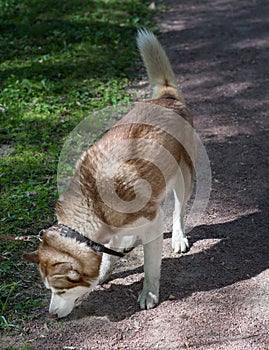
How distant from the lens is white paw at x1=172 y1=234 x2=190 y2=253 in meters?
4.68

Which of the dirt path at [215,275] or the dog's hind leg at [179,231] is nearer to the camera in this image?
the dirt path at [215,275]

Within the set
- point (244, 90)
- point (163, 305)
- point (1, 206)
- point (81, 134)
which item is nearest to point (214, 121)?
point (244, 90)

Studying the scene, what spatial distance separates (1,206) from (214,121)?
2.73 metres

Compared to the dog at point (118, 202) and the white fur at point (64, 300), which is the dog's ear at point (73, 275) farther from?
the white fur at point (64, 300)

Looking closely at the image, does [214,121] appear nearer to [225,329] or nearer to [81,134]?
[81,134]

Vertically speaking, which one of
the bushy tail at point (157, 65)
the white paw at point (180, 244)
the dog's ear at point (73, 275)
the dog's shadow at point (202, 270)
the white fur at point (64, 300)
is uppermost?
the bushy tail at point (157, 65)

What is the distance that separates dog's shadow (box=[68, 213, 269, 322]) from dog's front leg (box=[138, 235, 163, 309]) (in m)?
0.08

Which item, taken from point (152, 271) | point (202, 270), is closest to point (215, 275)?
point (202, 270)

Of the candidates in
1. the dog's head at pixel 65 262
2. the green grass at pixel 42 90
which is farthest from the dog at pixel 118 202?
the green grass at pixel 42 90

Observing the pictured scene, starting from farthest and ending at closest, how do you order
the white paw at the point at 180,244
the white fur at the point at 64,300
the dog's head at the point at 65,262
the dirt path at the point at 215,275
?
the white paw at the point at 180,244 < the dirt path at the point at 215,275 < the white fur at the point at 64,300 < the dog's head at the point at 65,262

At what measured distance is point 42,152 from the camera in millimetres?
6168

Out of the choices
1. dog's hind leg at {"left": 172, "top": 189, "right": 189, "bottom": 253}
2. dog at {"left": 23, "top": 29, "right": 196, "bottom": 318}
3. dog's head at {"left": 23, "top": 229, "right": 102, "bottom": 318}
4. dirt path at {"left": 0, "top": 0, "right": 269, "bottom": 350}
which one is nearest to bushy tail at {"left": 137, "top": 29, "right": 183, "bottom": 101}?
dog at {"left": 23, "top": 29, "right": 196, "bottom": 318}

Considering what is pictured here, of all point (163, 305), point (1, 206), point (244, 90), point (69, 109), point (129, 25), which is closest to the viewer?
point (163, 305)

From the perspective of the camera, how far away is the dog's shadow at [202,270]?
4168 mm
